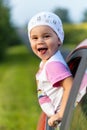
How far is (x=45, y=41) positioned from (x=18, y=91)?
15080 millimetres

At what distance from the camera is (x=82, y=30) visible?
25.5 meters

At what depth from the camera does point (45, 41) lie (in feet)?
13.4

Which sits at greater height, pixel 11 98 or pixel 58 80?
pixel 58 80

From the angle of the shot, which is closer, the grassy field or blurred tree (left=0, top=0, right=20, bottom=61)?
the grassy field

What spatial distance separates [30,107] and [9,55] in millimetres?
11984

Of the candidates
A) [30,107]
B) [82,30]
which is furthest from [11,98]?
[82,30]

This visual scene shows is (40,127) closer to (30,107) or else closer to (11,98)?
(30,107)

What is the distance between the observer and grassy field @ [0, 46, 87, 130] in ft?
42.3

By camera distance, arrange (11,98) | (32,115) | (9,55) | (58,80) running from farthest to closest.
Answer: (9,55) < (11,98) < (32,115) < (58,80)

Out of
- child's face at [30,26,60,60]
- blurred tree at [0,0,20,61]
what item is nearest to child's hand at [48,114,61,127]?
child's face at [30,26,60,60]

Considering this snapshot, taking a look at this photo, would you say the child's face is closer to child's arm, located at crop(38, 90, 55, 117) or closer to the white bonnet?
the white bonnet

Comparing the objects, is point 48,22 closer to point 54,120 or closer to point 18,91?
point 54,120

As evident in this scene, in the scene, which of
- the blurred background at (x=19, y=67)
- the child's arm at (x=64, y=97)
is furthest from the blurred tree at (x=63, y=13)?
the child's arm at (x=64, y=97)

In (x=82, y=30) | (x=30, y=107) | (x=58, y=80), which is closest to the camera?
(x=58, y=80)
